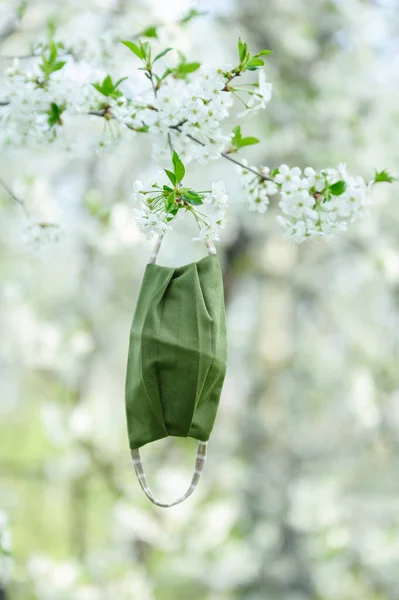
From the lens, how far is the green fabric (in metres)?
1.19

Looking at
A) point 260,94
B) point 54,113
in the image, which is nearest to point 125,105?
point 54,113

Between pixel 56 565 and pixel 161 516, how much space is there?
27.3 inches

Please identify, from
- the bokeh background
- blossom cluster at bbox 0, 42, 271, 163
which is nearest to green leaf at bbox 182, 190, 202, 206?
blossom cluster at bbox 0, 42, 271, 163

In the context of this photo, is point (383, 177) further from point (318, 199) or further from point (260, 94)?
point (260, 94)

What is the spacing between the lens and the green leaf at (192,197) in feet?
3.75

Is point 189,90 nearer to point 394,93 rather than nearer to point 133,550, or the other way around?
point 394,93

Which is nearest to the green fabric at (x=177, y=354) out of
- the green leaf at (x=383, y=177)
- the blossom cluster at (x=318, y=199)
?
the blossom cluster at (x=318, y=199)

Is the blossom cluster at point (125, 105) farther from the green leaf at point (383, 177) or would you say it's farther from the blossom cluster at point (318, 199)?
the green leaf at point (383, 177)

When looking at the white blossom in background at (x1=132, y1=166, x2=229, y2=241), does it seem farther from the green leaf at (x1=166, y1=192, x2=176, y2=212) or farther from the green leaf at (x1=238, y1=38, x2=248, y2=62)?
the green leaf at (x1=238, y1=38, x2=248, y2=62)

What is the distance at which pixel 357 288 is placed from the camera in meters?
4.41

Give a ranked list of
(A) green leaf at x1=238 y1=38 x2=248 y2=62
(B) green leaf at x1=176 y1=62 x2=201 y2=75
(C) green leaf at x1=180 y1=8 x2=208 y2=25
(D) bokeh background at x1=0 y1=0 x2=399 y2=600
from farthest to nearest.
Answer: (D) bokeh background at x1=0 y1=0 x2=399 y2=600 → (C) green leaf at x1=180 y1=8 x2=208 y2=25 → (B) green leaf at x1=176 y1=62 x2=201 y2=75 → (A) green leaf at x1=238 y1=38 x2=248 y2=62

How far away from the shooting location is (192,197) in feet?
3.76

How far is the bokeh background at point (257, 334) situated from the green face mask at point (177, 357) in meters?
1.67

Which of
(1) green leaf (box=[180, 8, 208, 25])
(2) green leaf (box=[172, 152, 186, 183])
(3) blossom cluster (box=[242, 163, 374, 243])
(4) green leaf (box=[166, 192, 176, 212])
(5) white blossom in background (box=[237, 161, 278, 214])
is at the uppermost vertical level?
(1) green leaf (box=[180, 8, 208, 25])
